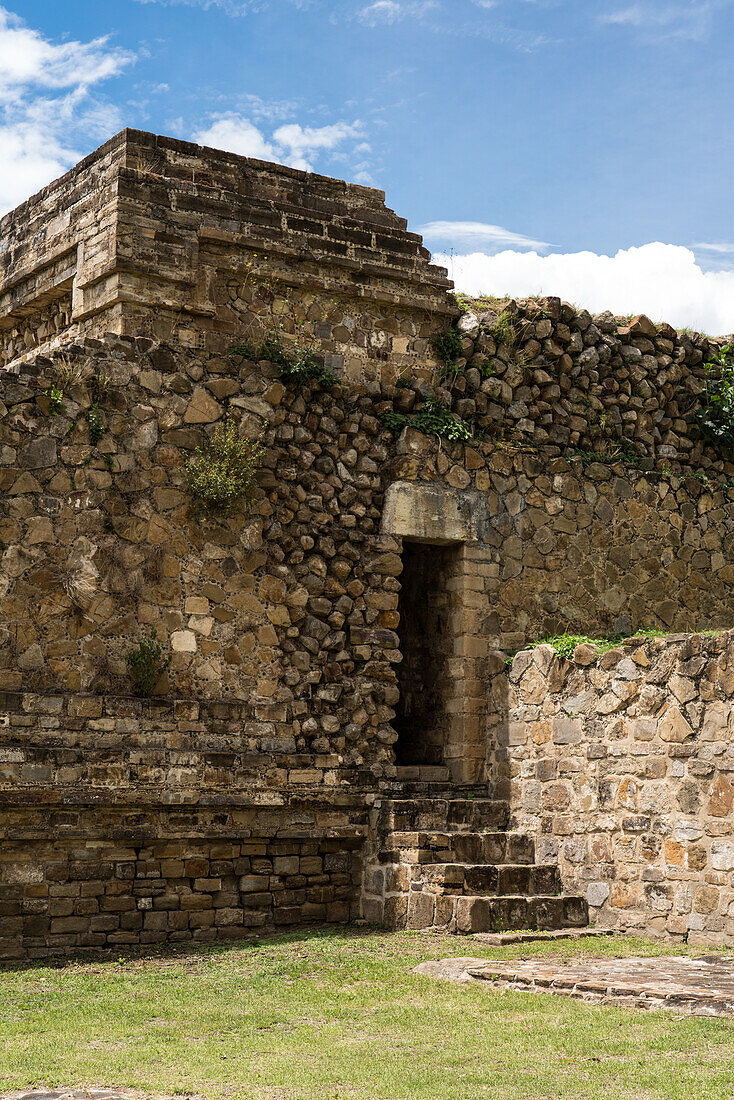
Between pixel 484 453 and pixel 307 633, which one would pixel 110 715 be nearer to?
pixel 307 633

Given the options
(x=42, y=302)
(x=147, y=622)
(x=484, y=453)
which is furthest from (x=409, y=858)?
(x=42, y=302)

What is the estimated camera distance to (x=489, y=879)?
877 centimetres

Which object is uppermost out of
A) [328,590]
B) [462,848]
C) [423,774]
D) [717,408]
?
[717,408]

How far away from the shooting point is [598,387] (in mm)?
11695

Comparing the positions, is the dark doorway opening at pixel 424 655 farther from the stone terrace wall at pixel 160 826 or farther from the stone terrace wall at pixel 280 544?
the stone terrace wall at pixel 160 826

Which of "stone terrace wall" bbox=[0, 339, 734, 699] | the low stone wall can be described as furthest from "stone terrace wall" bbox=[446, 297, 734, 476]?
the low stone wall

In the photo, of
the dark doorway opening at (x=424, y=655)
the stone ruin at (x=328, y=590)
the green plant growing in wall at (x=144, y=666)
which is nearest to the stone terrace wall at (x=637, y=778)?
the stone ruin at (x=328, y=590)

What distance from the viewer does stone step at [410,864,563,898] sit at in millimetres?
8703

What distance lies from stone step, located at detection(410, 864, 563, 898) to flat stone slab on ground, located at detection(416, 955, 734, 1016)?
4.31ft

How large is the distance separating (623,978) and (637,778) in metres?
2.17

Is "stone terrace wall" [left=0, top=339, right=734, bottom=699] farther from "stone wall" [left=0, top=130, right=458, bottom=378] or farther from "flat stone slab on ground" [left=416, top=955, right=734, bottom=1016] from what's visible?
"flat stone slab on ground" [left=416, top=955, right=734, bottom=1016]

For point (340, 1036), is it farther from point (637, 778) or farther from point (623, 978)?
point (637, 778)

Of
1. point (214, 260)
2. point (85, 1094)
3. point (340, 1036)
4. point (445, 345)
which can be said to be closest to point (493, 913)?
point (340, 1036)

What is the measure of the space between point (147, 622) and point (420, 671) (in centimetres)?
341
